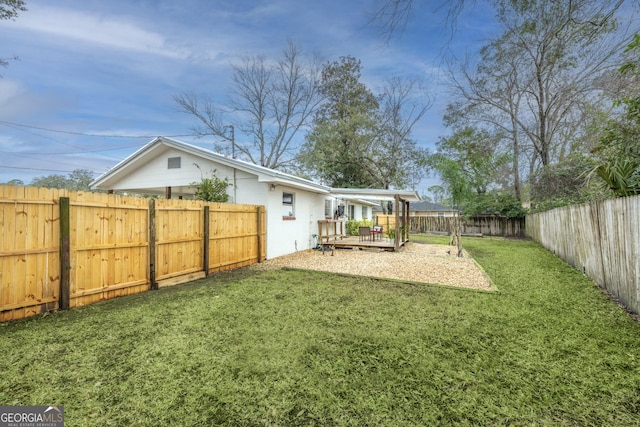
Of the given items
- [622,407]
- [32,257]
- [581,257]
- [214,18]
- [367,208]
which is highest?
[214,18]

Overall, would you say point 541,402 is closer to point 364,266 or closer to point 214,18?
point 364,266

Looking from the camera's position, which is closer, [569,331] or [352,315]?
[569,331]

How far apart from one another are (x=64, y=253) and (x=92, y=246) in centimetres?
45

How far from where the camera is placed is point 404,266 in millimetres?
8359

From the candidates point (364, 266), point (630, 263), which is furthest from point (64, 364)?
point (630, 263)

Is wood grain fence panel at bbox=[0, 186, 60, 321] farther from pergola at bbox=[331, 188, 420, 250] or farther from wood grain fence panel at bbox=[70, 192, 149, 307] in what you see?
pergola at bbox=[331, 188, 420, 250]

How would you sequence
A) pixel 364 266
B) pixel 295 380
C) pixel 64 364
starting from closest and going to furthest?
1. pixel 295 380
2. pixel 64 364
3. pixel 364 266

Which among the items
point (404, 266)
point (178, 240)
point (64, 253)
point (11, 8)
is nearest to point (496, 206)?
point (404, 266)

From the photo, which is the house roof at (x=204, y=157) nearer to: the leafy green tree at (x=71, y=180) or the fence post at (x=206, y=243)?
the fence post at (x=206, y=243)

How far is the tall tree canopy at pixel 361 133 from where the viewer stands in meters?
23.2

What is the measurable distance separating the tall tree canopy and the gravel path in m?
14.1

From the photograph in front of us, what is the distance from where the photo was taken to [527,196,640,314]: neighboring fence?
4041mm

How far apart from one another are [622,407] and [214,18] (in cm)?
1130

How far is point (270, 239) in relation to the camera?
9703 mm
